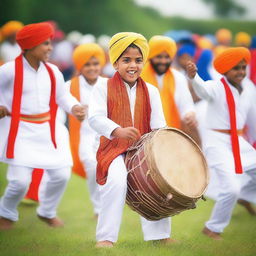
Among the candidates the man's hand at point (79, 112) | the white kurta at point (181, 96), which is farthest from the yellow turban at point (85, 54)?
the man's hand at point (79, 112)

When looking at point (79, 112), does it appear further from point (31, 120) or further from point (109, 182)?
point (109, 182)

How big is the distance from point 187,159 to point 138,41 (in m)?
1.02

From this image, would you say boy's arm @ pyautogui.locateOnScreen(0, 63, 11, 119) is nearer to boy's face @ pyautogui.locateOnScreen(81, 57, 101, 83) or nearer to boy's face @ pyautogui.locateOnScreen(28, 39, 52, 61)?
boy's face @ pyautogui.locateOnScreen(28, 39, 52, 61)

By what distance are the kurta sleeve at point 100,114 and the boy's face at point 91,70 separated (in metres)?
2.11

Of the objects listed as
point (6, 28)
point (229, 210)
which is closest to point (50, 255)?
point (229, 210)

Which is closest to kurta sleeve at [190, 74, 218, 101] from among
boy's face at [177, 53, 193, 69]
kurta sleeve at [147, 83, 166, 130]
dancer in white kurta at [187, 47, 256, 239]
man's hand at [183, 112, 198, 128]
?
dancer in white kurta at [187, 47, 256, 239]

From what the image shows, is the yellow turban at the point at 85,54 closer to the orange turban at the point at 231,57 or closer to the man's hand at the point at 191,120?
the man's hand at the point at 191,120

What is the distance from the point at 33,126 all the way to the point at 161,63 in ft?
6.10

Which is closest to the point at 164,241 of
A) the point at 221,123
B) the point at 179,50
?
the point at 221,123

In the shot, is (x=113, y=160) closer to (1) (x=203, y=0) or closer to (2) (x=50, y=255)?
(2) (x=50, y=255)

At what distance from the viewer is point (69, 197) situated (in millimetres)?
7195

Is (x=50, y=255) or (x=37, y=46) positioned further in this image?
(x=37, y=46)

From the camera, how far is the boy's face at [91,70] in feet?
21.5

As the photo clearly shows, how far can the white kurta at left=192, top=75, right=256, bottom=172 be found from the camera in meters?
5.28
